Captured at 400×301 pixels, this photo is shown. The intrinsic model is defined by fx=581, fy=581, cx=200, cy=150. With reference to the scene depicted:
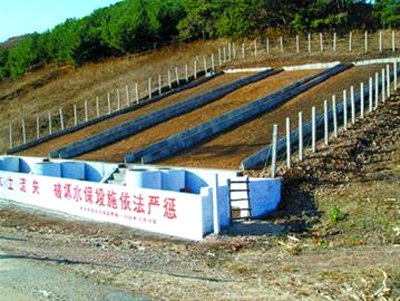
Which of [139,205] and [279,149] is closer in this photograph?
[139,205]

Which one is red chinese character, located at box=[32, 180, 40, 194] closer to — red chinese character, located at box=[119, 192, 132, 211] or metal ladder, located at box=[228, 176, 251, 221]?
red chinese character, located at box=[119, 192, 132, 211]

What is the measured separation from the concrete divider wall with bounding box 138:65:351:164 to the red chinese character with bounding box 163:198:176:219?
6109mm

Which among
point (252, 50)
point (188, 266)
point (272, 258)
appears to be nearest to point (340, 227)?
point (272, 258)

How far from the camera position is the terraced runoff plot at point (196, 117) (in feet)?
73.7

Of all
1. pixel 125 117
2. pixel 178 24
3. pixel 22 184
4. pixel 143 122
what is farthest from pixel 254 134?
pixel 178 24

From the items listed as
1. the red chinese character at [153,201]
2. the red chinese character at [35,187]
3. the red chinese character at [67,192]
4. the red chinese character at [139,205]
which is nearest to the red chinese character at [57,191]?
the red chinese character at [67,192]

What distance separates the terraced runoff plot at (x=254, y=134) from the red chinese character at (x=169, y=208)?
3.85m

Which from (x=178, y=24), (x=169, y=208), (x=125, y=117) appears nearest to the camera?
(x=169, y=208)

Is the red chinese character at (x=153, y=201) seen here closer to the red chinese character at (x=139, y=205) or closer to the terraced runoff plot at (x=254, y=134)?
the red chinese character at (x=139, y=205)

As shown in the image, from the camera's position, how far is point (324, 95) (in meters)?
23.9

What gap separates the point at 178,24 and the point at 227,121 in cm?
3143

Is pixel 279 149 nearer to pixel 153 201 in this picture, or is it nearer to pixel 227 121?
pixel 153 201

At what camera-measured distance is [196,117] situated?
992 inches

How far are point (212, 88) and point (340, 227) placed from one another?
19.7 meters
